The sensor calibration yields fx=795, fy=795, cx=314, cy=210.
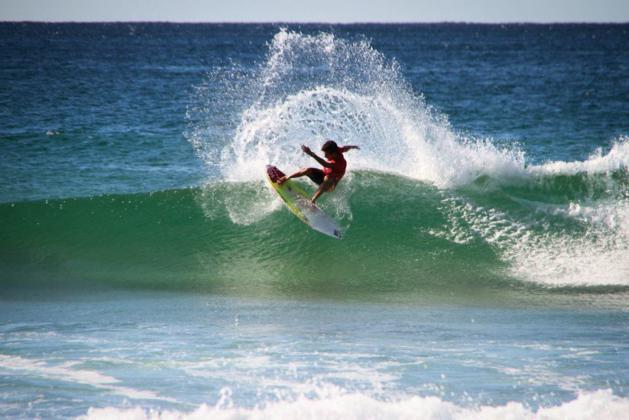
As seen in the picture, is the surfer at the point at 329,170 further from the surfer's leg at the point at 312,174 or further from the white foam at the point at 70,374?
the white foam at the point at 70,374

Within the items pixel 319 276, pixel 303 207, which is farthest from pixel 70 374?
pixel 303 207

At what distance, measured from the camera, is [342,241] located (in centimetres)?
1215

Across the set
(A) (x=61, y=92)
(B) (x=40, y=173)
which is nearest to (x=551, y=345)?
(B) (x=40, y=173)

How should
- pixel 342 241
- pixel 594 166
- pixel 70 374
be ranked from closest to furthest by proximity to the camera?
pixel 70 374, pixel 342 241, pixel 594 166

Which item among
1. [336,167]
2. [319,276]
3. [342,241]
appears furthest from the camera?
[342,241]

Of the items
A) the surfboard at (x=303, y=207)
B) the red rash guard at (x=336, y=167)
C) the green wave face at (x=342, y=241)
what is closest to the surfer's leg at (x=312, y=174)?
the red rash guard at (x=336, y=167)

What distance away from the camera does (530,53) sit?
271 ft

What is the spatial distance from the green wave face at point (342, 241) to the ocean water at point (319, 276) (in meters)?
0.04

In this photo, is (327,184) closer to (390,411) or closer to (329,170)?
(329,170)

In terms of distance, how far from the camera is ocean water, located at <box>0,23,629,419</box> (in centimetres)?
690

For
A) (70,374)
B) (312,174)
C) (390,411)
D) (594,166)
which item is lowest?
(390,411)

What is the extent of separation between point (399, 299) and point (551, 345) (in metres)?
2.47

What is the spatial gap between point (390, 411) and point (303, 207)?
5.34 metres

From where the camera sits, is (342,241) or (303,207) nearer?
(303,207)
